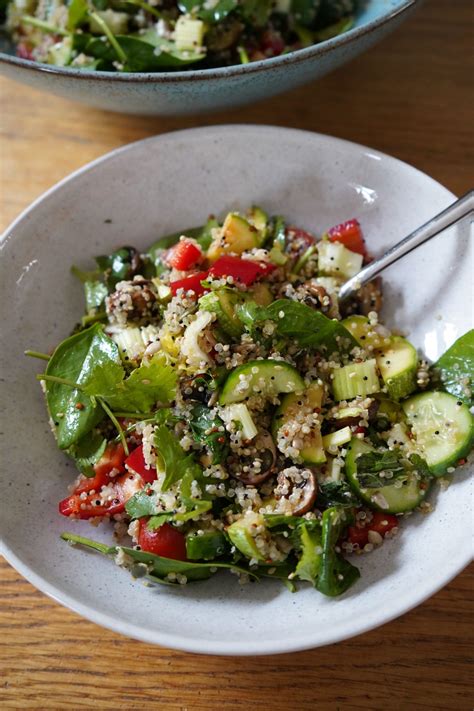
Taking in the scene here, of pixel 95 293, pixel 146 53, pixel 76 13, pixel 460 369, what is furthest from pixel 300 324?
pixel 76 13

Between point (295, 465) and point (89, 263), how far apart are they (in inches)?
33.2

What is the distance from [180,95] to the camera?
75.7 inches

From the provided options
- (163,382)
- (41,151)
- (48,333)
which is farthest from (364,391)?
(41,151)

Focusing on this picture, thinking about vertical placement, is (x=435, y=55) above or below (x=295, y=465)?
above

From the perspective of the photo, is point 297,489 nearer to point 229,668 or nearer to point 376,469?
point 376,469

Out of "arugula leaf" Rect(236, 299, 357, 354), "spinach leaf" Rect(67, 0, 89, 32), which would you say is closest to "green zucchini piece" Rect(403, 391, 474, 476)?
"arugula leaf" Rect(236, 299, 357, 354)

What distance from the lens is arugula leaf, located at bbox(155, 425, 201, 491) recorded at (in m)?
1.58

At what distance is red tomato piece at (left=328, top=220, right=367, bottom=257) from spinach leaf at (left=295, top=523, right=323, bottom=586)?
0.80 metres

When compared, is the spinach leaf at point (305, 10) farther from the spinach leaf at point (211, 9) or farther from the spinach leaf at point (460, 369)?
the spinach leaf at point (460, 369)

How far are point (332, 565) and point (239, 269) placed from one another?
28.3 inches

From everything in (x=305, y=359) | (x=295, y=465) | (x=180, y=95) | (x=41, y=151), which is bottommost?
(x=295, y=465)

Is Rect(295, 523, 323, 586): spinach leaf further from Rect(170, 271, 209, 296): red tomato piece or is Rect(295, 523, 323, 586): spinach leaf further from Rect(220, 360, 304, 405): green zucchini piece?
Rect(170, 271, 209, 296): red tomato piece

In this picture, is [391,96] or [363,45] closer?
[363,45]

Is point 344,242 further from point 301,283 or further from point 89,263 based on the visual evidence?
point 89,263
